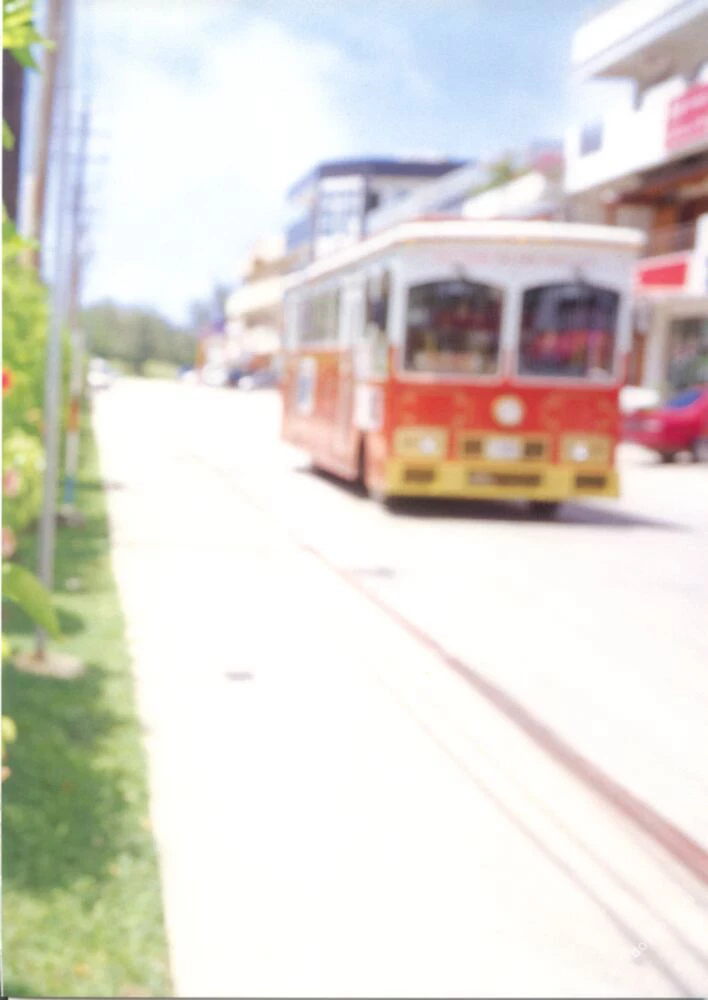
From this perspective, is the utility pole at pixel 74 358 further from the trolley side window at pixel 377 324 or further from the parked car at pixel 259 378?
the trolley side window at pixel 377 324

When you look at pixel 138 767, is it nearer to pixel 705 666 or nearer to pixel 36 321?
pixel 705 666

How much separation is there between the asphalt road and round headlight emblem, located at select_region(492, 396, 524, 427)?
1.74 feet

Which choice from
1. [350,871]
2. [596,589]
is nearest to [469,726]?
[596,589]

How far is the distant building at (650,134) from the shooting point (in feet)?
7.22

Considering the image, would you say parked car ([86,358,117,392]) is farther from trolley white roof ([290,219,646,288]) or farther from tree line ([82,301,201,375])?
trolley white roof ([290,219,646,288])

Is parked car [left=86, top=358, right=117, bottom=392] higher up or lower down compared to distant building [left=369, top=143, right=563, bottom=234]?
lower down

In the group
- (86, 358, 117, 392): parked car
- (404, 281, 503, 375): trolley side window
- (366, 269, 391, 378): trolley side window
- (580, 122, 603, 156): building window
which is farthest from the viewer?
(366, 269, 391, 378): trolley side window

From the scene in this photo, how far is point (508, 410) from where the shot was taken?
22.7 ft

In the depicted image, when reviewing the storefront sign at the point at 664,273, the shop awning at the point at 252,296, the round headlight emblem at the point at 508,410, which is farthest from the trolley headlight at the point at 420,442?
the storefront sign at the point at 664,273

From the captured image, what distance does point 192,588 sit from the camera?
7.23 metres

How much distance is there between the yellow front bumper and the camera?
6082 millimetres

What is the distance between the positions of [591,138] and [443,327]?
7048 millimetres

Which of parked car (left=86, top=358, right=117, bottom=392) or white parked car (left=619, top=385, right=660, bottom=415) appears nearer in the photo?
white parked car (left=619, top=385, right=660, bottom=415)

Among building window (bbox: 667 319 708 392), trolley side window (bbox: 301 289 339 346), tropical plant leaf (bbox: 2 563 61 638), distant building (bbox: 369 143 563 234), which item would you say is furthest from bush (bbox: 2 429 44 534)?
trolley side window (bbox: 301 289 339 346)
